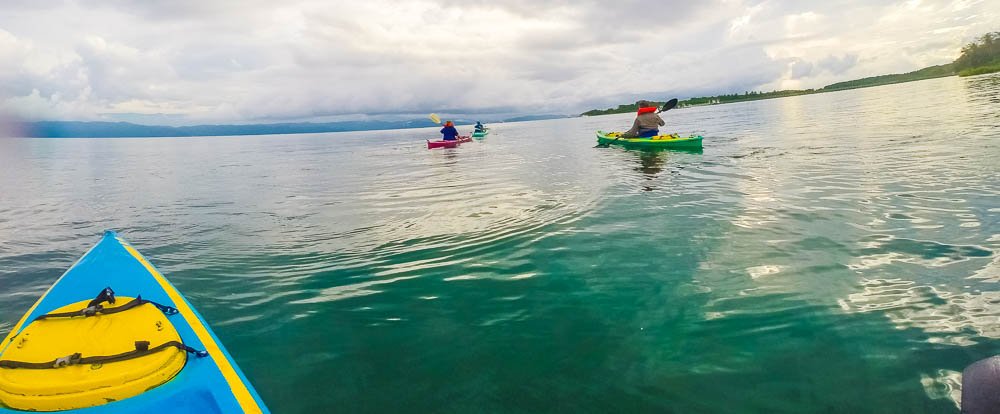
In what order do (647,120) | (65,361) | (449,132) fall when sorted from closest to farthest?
(65,361) → (647,120) → (449,132)

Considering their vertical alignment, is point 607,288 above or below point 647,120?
below

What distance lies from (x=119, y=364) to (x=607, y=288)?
18.2 feet

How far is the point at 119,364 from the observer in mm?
3865

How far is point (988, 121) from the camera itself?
70.8ft

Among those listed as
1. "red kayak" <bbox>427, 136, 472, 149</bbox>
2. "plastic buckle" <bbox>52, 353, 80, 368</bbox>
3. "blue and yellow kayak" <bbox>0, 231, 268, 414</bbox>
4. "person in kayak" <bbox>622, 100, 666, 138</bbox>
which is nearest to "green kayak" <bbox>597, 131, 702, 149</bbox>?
"person in kayak" <bbox>622, 100, 666, 138</bbox>

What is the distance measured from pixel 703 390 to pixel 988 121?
2738cm

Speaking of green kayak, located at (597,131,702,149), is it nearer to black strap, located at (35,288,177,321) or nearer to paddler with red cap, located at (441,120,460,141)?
paddler with red cap, located at (441,120,460,141)

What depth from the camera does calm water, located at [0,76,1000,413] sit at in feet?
14.7

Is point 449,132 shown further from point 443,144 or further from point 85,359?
point 85,359

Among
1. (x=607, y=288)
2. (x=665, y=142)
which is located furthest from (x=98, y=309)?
(x=665, y=142)

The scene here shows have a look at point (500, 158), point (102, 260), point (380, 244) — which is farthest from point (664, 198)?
point (500, 158)

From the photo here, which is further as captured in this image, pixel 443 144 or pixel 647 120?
pixel 443 144

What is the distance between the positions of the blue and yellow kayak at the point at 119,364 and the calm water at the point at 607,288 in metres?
0.80

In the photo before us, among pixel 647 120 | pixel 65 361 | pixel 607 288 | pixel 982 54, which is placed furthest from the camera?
pixel 982 54
